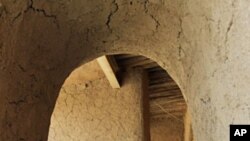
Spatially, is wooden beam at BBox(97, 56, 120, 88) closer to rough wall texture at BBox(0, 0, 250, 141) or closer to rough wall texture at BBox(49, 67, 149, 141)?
rough wall texture at BBox(49, 67, 149, 141)

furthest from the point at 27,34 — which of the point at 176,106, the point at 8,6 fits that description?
the point at 176,106

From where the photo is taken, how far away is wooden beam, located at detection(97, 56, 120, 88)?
127 inches

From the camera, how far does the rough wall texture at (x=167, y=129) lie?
5566 mm

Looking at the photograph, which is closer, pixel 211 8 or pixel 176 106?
pixel 211 8

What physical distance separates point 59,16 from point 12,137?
0.52 meters

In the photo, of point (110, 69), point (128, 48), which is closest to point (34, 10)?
point (128, 48)

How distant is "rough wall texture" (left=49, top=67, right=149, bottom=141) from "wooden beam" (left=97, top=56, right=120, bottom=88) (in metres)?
0.09

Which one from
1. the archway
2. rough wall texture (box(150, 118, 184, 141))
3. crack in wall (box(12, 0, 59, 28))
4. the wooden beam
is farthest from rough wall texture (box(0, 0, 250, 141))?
rough wall texture (box(150, 118, 184, 141))

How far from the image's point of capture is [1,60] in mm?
1519

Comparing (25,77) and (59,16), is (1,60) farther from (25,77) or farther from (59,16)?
(59,16)

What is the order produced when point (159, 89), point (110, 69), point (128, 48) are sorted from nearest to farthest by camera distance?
point (128, 48) → point (110, 69) → point (159, 89)

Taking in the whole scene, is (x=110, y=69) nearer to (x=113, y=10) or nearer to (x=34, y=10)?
(x=113, y=10)

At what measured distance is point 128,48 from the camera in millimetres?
2113

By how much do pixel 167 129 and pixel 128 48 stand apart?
3605 mm
